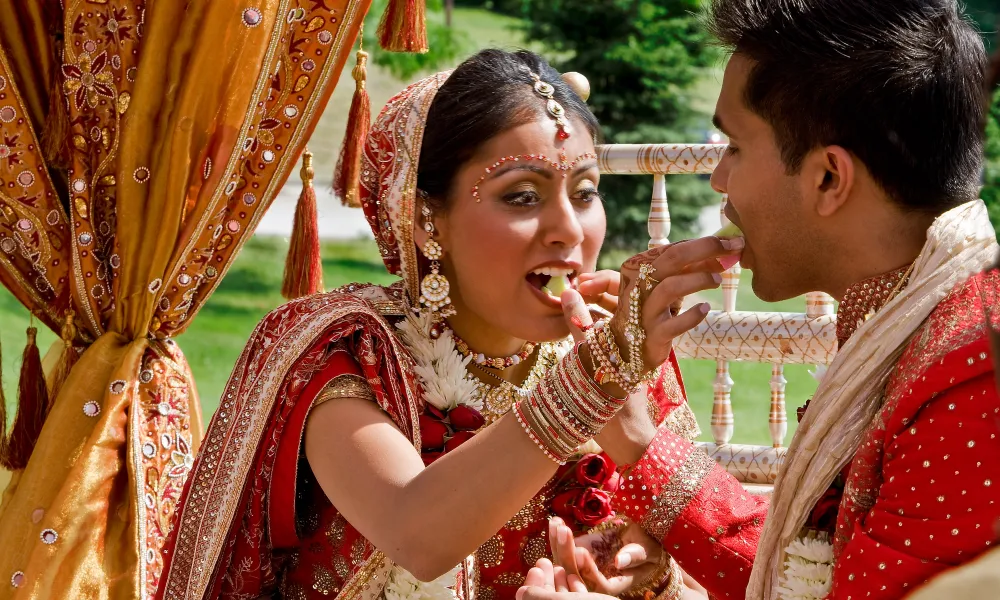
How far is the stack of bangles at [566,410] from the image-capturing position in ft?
7.05

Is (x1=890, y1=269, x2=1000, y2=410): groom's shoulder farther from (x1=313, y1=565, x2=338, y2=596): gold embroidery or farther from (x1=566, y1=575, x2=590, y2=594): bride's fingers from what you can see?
(x1=313, y1=565, x2=338, y2=596): gold embroidery

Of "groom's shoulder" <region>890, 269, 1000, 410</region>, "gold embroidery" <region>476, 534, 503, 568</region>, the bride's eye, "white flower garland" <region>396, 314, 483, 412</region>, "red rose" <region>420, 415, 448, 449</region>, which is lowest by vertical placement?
"gold embroidery" <region>476, 534, 503, 568</region>

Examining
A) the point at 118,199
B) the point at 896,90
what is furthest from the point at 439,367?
the point at 896,90

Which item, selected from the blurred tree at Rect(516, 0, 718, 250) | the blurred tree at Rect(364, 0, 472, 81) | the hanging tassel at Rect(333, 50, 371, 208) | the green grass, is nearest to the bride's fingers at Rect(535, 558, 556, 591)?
the hanging tassel at Rect(333, 50, 371, 208)

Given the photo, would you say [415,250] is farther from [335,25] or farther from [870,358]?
[870,358]

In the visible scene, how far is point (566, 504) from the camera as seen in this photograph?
9.01ft

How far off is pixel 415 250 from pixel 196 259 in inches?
27.9

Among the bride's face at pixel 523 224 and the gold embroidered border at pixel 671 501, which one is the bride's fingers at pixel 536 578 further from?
the bride's face at pixel 523 224

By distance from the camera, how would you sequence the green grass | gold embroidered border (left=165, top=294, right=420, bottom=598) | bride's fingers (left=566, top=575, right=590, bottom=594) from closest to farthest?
bride's fingers (left=566, top=575, right=590, bottom=594), gold embroidered border (left=165, top=294, right=420, bottom=598), the green grass

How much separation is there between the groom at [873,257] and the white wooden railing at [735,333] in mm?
1781

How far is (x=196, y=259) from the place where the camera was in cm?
307

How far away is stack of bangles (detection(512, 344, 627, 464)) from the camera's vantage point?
2.15 meters

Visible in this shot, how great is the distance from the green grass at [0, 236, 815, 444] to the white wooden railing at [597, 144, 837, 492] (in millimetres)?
3955

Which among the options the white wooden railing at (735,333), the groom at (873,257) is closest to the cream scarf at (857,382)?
the groom at (873,257)
